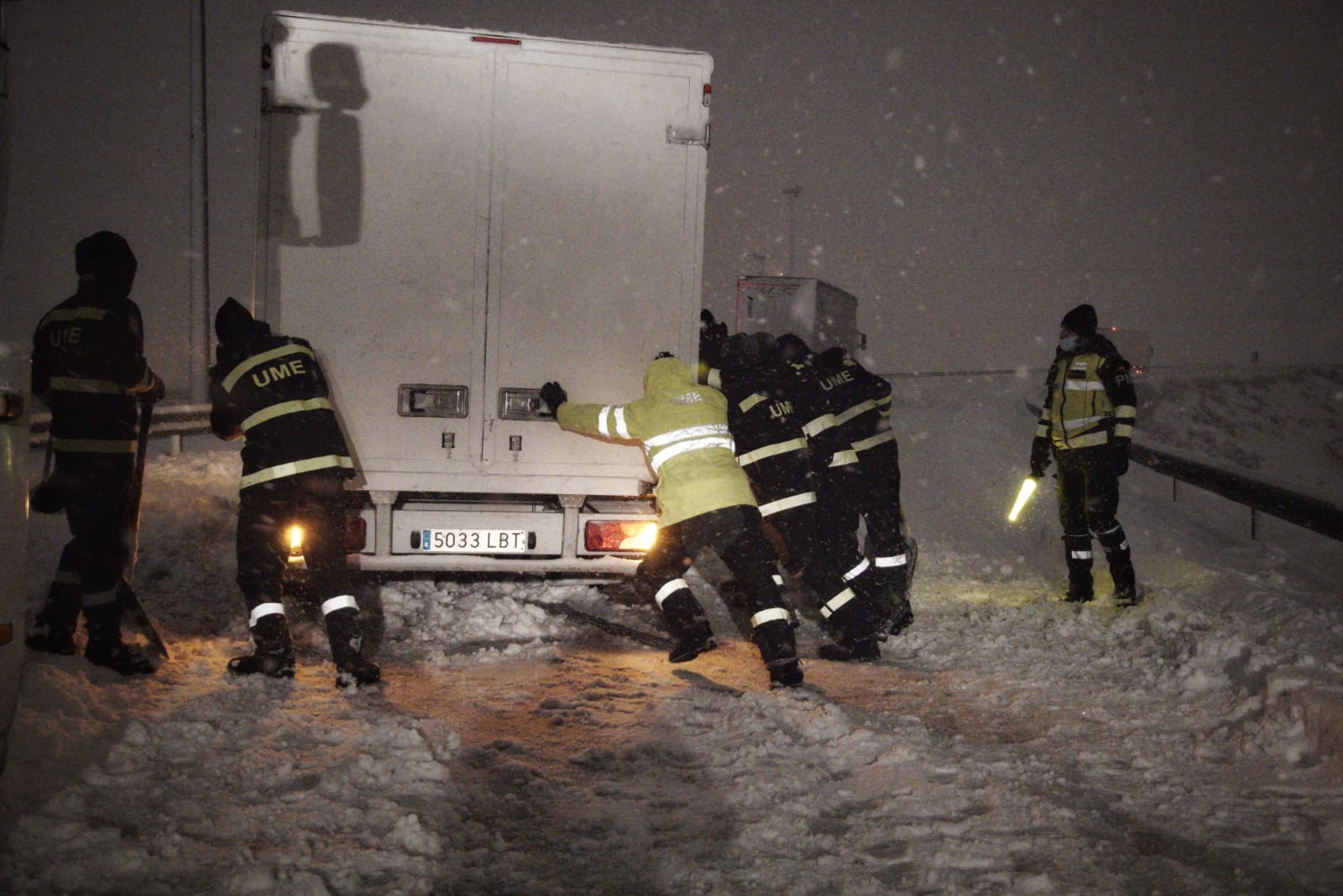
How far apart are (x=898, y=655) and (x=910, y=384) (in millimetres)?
30736

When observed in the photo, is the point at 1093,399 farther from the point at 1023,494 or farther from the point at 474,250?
the point at 474,250

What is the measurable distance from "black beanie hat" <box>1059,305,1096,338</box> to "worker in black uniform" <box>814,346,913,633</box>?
1439 millimetres

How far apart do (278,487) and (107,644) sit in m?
1.05

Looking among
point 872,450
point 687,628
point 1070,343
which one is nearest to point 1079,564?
point 1070,343

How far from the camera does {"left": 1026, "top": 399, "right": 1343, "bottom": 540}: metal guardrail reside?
551cm

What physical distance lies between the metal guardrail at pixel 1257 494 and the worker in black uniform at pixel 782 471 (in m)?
2.55

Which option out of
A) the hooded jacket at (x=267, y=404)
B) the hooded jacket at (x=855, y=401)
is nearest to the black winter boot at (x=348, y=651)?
the hooded jacket at (x=267, y=404)

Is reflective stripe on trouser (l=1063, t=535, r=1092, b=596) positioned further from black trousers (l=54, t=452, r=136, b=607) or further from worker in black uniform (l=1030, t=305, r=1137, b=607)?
black trousers (l=54, t=452, r=136, b=607)

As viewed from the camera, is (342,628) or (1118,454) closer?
(342,628)

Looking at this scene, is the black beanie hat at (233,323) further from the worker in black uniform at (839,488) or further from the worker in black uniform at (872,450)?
the worker in black uniform at (872,450)

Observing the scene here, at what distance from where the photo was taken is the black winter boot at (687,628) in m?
5.50

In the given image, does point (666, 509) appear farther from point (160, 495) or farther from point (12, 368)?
point (160, 495)

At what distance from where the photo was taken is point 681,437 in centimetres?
532

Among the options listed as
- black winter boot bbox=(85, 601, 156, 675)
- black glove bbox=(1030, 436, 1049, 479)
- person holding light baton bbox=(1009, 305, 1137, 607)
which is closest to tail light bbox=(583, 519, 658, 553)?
black winter boot bbox=(85, 601, 156, 675)
